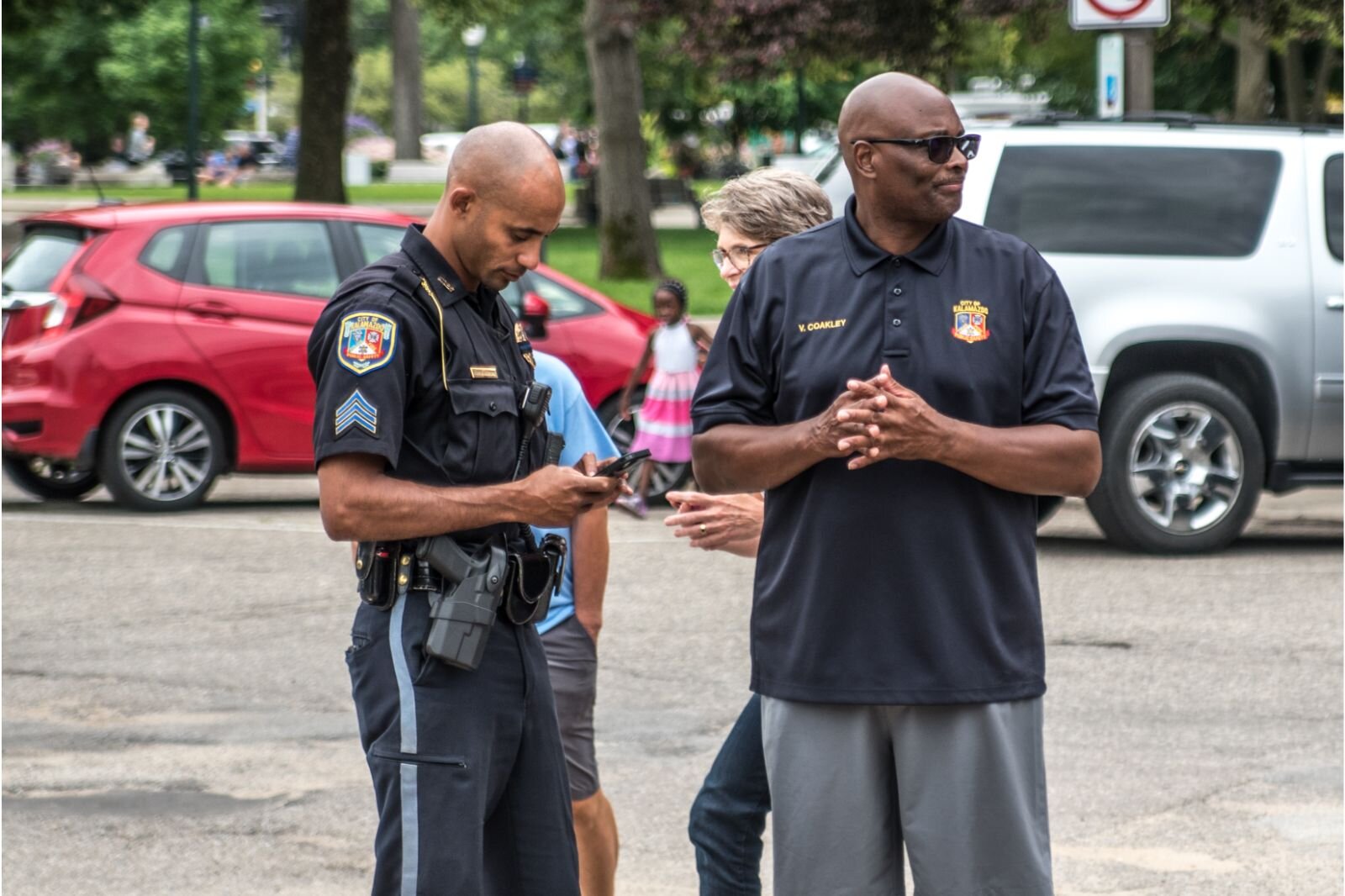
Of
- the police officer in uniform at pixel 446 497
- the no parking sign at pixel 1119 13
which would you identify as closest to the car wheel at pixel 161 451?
the no parking sign at pixel 1119 13

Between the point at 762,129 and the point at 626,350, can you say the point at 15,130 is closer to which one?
the point at 762,129

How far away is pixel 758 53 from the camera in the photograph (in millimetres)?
19641

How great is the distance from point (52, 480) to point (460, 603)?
9142 mm

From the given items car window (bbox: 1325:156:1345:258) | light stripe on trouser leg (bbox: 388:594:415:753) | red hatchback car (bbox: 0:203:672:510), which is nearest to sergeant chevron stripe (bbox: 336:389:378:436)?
light stripe on trouser leg (bbox: 388:594:415:753)

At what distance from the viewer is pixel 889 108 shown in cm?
332

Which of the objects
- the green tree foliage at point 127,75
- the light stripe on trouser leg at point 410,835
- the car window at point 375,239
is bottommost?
the light stripe on trouser leg at point 410,835

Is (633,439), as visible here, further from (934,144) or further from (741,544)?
(934,144)

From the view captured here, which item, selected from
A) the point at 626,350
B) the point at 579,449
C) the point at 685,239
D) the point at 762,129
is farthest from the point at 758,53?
the point at 762,129

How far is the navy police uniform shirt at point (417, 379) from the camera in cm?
329

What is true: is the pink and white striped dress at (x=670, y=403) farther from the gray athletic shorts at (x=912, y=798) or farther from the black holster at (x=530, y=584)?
the gray athletic shorts at (x=912, y=798)

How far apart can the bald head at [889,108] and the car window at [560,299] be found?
8.71m

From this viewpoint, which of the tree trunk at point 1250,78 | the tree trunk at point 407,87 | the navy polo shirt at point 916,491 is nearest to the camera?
the navy polo shirt at point 916,491

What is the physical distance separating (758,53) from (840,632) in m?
16.9

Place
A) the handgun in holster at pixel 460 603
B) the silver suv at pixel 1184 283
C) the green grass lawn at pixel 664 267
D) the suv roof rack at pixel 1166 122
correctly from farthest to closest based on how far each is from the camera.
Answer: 1. the green grass lawn at pixel 664 267
2. the suv roof rack at pixel 1166 122
3. the silver suv at pixel 1184 283
4. the handgun in holster at pixel 460 603
